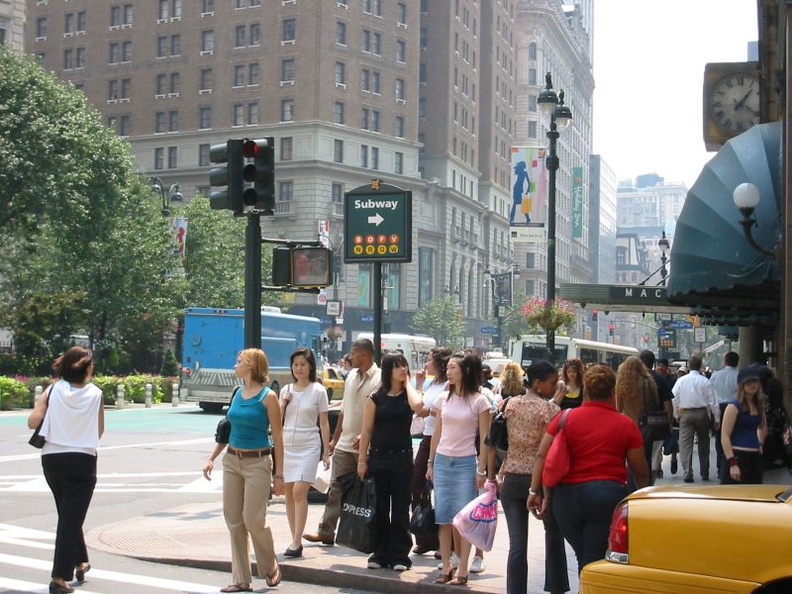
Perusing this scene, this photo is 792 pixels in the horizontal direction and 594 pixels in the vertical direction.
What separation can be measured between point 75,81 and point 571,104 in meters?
88.6

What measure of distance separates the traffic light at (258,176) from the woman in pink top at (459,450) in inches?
131

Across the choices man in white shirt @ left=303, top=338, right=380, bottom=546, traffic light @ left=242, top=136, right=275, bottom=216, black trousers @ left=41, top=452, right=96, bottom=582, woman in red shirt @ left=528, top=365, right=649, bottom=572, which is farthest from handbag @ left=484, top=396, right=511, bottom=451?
traffic light @ left=242, top=136, right=275, bottom=216

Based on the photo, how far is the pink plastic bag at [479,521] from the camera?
28.1 ft

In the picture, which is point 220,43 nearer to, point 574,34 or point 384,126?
point 384,126

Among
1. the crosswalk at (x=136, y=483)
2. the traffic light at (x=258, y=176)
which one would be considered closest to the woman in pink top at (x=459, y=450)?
the traffic light at (x=258, y=176)

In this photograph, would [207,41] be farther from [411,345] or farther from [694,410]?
[694,410]

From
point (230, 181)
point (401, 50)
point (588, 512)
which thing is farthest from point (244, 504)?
point (401, 50)

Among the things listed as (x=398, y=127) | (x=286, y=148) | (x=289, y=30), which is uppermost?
(x=289, y=30)

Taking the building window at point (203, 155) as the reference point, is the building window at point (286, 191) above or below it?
below

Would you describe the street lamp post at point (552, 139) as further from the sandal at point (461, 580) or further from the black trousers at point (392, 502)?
the sandal at point (461, 580)

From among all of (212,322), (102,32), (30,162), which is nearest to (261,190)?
(212,322)

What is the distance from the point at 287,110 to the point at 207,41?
932 cm

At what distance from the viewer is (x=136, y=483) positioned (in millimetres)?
17172

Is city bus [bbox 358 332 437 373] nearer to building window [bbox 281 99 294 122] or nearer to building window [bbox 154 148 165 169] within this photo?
building window [bbox 281 99 294 122]
